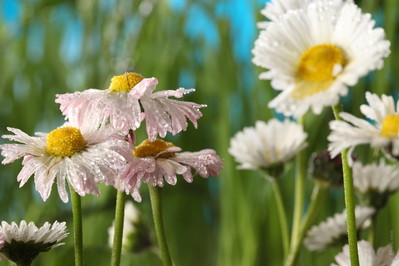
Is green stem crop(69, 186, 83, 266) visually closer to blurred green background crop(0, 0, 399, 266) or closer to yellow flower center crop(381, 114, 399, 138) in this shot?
yellow flower center crop(381, 114, 399, 138)

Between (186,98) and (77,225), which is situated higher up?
(186,98)

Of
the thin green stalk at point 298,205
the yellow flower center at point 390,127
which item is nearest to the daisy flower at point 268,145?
the thin green stalk at point 298,205

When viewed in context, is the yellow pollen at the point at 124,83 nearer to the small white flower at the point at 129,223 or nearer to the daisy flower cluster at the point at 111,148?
the daisy flower cluster at the point at 111,148

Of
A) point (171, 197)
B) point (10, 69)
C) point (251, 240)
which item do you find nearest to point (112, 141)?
point (251, 240)

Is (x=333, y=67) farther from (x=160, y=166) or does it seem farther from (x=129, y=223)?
(x=129, y=223)

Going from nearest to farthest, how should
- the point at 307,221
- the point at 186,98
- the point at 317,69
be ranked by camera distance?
the point at 317,69
the point at 307,221
the point at 186,98

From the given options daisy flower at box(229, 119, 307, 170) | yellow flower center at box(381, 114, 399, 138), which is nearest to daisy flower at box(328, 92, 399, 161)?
yellow flower center at box(381, 114, 399, 138)

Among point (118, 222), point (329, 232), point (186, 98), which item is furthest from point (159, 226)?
point (186, 98)
